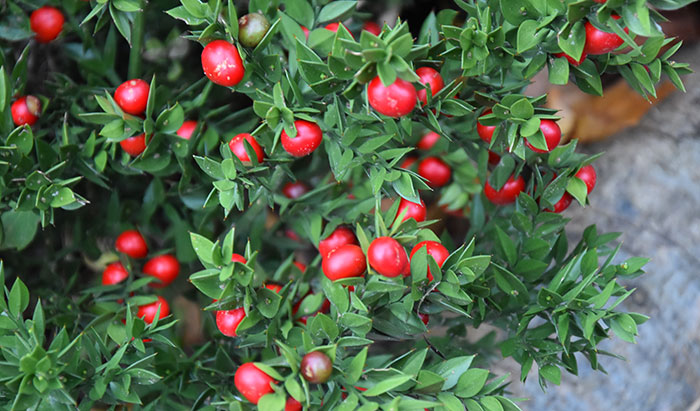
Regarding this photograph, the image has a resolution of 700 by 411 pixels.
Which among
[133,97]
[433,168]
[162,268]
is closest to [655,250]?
[433,168]

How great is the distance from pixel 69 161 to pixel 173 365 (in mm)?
415

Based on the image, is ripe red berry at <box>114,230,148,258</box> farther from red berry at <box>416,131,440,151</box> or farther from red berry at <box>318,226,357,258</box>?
red berry at <box>416,131,440,151</box>

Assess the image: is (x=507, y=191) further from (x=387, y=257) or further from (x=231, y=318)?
(x=231, y=318)

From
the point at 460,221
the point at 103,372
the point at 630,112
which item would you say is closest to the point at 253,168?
the point at 103,372

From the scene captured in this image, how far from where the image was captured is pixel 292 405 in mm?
980

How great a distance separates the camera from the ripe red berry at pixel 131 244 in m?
1.34

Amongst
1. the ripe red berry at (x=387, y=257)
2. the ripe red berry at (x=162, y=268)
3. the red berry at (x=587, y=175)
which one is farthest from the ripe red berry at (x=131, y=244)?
the red berry at (x=587, y=175)

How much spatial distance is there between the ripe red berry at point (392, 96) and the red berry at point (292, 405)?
0.44 meters

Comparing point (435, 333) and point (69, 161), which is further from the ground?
point (69, 161)

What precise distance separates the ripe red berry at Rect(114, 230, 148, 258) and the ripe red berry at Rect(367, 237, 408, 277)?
608 mm

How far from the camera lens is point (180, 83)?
142 cm

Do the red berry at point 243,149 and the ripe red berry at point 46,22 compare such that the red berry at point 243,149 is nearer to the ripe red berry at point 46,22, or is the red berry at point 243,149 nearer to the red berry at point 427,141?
the ripe red berry at point 46,22

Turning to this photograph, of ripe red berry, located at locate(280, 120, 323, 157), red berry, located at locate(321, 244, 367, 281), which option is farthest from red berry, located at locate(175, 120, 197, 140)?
red berry, located at locate(321, 244, 367, 281)

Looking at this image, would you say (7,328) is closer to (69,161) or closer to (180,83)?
(69,161)
